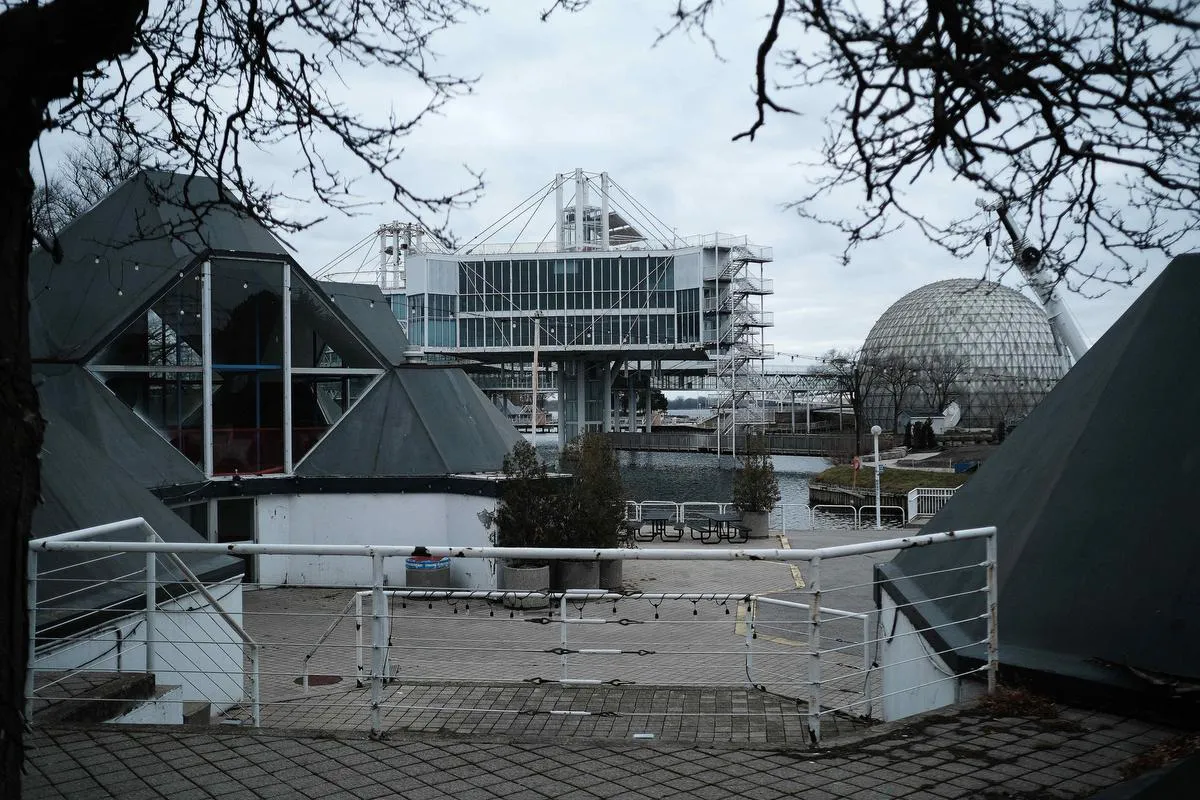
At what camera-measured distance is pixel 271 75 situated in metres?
6.12

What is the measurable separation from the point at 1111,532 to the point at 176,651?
783 cm

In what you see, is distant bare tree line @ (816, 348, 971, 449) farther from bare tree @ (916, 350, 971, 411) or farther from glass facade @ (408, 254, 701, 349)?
glass facade @ (408, 254, 701, 349)

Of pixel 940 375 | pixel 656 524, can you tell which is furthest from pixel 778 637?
pixel 940 375

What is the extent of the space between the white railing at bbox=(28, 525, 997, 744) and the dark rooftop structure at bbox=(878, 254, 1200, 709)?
342mm

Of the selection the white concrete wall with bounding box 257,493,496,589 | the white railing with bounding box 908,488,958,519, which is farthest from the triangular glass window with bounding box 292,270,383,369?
the white railing with bounding box 908,488,958,519

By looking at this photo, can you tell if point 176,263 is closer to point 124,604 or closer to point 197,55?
point 124,604

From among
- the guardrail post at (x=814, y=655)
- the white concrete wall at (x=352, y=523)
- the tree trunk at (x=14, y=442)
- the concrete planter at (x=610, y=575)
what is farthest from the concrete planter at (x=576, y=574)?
the tree trunk at (x=14, y=442)

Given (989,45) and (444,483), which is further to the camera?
(444,483)

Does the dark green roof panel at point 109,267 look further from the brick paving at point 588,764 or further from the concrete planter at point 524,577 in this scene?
the brick paving at point 588,764

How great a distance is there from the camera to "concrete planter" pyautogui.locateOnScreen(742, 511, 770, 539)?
92.2 feet

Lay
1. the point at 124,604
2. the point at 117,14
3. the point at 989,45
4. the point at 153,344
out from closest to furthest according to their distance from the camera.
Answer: the point at 117,14, the point at 989,45, the point at 124,604, the point at 153,344

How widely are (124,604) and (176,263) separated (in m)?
12.5

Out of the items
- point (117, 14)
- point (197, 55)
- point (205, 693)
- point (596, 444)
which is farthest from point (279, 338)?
point (117, 14)

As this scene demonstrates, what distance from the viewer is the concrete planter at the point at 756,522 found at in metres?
28.1
